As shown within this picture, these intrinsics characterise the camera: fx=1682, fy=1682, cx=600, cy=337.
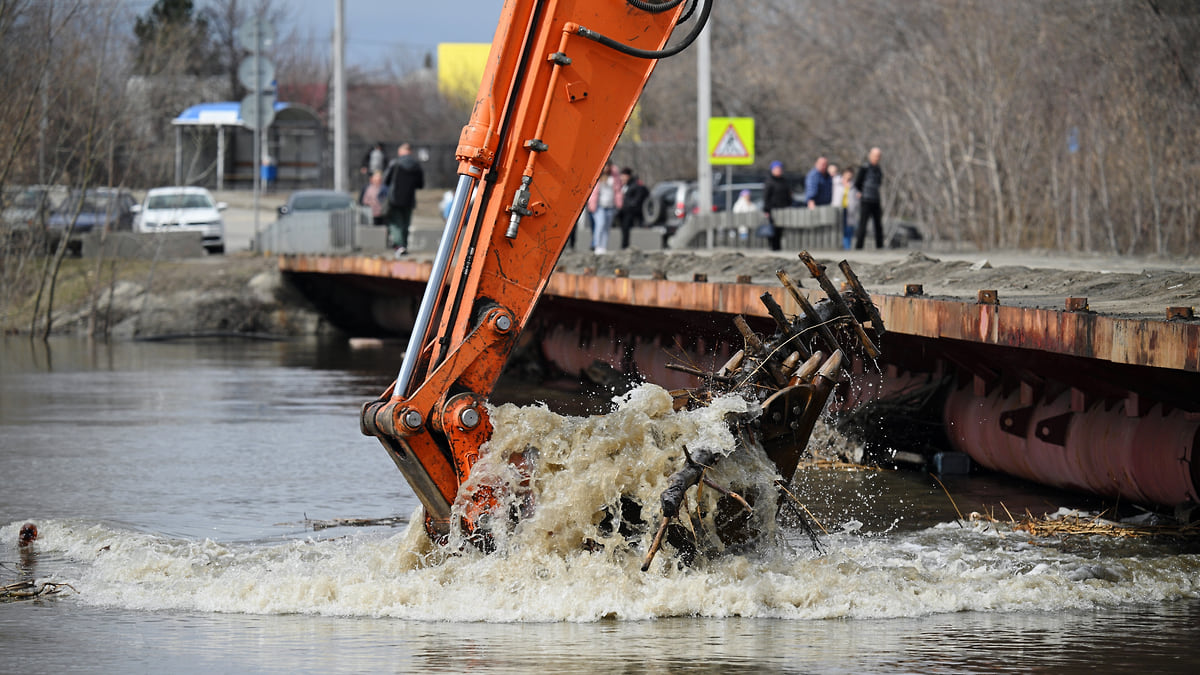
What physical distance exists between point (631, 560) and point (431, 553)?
103 centimetres

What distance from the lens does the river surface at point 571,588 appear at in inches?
249

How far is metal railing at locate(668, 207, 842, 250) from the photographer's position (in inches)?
1125

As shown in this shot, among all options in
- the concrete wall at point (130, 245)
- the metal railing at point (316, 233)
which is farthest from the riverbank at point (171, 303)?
the metal railing at point (316, 233)

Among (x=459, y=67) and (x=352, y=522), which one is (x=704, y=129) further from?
(x=459, y=67)

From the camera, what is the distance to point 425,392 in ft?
25.7

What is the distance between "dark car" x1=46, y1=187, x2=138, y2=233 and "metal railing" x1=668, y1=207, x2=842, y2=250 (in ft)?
32.4

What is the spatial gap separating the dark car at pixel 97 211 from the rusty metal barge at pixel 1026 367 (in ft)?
44.4

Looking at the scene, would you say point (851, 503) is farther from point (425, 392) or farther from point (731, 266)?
point (731, 266)

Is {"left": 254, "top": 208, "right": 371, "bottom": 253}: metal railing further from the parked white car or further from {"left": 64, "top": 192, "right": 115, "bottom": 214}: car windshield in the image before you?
{"left": 64, "top": 192, "right": 115, "bottom": 214}: car windshield

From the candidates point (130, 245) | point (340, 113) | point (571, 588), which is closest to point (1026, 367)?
point (571, 588)

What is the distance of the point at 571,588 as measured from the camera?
7.34 meters

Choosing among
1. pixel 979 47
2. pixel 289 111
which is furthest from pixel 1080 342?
pixel 289 111

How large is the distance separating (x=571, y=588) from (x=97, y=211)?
25.5 metres

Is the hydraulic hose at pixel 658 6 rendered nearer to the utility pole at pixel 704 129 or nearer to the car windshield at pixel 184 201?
the utility pole at pixel 704 129
